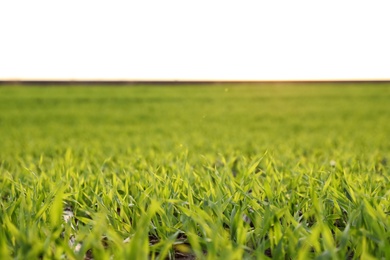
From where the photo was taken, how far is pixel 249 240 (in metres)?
1.35

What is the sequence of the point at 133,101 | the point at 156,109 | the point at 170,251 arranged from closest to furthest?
the point at 170,251 → the point at 156,109 → the point at 133,101

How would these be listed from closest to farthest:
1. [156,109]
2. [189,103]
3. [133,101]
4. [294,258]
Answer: [294,258]
[156,109]
[189,103]
[133,101]

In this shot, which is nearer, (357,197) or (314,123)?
(357,197)

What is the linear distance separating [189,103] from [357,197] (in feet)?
56.7

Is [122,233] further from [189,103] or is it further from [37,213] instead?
[189,103]

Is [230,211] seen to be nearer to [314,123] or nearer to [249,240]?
[249,240]

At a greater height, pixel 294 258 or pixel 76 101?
pixel 294 258

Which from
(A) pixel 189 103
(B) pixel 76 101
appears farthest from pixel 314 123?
(B) pixel 76 101

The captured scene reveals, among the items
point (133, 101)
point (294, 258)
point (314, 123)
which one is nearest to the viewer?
point (294, 258)

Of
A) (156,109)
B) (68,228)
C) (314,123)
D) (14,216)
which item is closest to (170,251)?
(68,228)

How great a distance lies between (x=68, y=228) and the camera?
4.27ft

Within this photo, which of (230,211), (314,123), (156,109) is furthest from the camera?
(156,109)

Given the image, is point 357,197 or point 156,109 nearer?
point 357,197

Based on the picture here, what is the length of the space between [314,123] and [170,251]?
11069 millimetres
